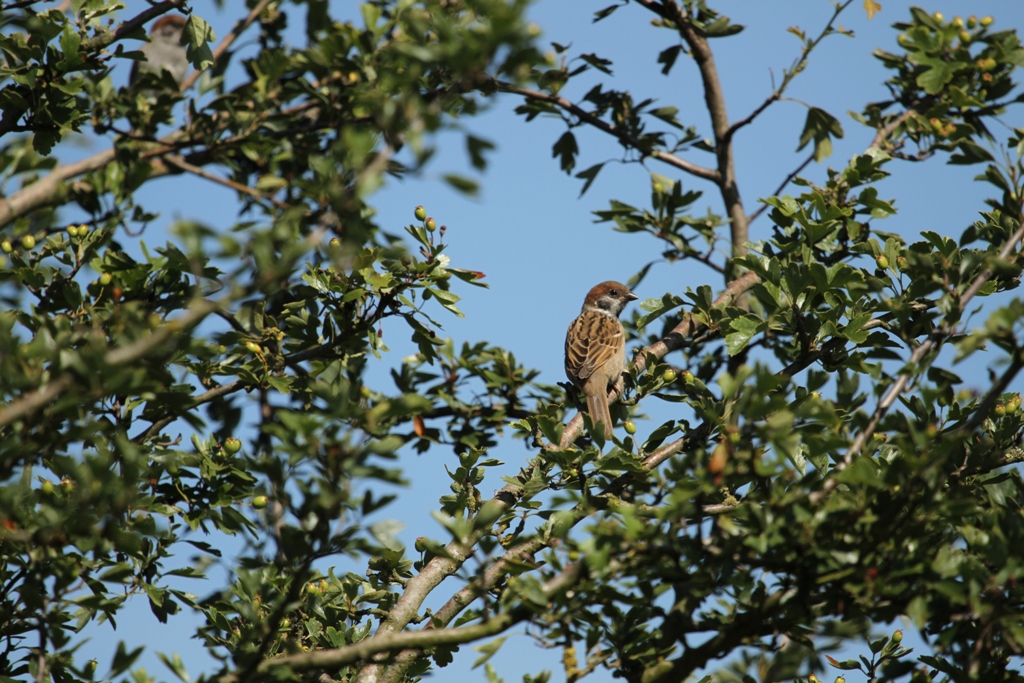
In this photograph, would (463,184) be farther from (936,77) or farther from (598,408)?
(936,77)

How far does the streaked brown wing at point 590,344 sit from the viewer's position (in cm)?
631

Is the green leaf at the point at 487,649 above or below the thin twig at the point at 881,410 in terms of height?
below

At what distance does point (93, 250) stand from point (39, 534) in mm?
1719

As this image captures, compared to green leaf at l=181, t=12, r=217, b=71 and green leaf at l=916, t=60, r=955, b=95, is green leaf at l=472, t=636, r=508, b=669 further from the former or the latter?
green leaf at l=916, t=60, r=955, b=95

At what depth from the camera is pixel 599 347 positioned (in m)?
6.67

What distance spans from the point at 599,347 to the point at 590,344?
124mm

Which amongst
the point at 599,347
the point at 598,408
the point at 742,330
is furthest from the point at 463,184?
the point at 599,347

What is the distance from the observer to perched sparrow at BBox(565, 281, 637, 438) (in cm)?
566

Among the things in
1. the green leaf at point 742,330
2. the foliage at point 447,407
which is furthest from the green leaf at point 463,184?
the green leaf at point 742,330

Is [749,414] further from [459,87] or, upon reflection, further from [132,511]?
[132,511]

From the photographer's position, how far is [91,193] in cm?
361

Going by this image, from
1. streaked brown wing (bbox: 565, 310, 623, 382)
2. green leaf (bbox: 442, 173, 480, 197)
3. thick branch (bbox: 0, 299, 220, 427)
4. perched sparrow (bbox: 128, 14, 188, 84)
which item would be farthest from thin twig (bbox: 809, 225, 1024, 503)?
perched sparrow (bbox: 128, 14, 188, 84)

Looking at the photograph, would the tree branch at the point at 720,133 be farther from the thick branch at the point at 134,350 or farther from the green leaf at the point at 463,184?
the thick branch at the point at 134,350

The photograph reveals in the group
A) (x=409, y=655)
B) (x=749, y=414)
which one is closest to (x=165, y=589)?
(x=409, y=655)
